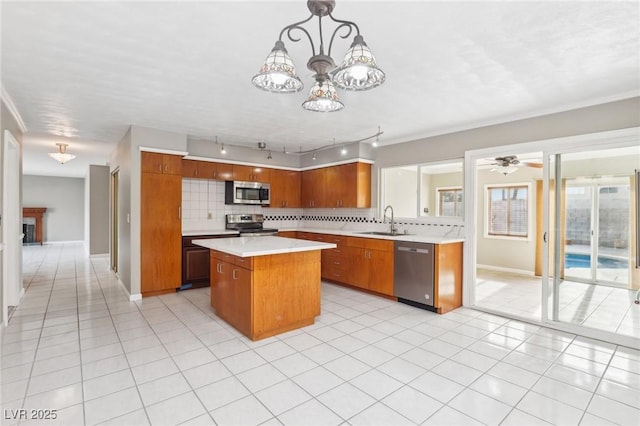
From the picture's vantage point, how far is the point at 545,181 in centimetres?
360

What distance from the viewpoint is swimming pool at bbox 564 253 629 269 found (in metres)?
3.58

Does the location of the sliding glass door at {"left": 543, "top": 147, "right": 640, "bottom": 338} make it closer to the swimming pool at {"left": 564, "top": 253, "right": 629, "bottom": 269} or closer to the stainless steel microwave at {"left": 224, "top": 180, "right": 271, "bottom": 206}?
the swimming pool at {"left": 564, "top": 253, "right": 629, "bottom": 269}

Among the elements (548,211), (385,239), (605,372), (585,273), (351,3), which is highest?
(351,3)

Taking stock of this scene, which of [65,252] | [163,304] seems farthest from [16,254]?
[65,252]

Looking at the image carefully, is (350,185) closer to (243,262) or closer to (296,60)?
(243,262)

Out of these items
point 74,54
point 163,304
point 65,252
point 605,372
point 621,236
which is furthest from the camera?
point 65,252

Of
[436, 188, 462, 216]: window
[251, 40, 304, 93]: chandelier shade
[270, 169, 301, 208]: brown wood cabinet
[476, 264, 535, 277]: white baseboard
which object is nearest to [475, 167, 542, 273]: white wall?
[476, 264, 535, 277]: white baseboard

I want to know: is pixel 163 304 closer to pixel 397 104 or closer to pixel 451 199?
pixel 397 104

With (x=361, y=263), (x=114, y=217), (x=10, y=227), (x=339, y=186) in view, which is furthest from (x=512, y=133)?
(x=114, y=217)

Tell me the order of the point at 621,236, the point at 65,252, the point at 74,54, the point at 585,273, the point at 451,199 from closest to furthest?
the point at 74,54, the point at 621,236, the point at 585,273, the point at 451,199, the point at 65,252

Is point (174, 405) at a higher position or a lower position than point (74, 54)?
lower

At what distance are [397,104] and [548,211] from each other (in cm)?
207

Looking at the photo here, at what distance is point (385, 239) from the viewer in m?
4.49

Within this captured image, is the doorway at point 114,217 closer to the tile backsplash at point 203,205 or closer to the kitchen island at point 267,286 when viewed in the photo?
the tile backsplash at point 203,205
